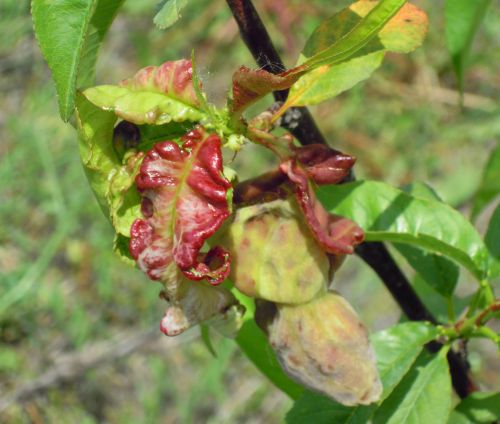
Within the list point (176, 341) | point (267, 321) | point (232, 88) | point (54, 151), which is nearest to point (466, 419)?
point (267, 321)

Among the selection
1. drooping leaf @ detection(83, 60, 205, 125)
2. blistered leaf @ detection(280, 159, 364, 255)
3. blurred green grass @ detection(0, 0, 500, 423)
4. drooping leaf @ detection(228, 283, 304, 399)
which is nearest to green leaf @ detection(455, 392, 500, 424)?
drooping leaf @ detection(228, 283, 304, 399)

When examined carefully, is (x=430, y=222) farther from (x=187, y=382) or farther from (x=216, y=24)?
(x=216, y=24)

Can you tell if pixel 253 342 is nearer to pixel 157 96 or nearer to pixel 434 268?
pixel 434 268

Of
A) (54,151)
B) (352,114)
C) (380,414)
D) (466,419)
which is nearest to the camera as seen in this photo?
(380,414)

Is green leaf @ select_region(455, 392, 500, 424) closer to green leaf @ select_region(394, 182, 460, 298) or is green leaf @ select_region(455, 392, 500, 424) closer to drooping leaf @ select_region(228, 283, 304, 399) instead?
green leaf @ select_region(394, 182, 460, 298)

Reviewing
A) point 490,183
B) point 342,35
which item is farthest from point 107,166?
point 490,183

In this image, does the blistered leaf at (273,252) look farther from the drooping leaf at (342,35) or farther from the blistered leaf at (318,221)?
the drooping leaf at (342,35)
